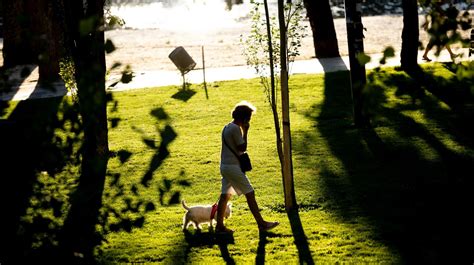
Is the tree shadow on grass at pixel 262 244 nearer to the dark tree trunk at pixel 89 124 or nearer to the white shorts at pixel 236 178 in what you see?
the white shorts at pixel 236 178

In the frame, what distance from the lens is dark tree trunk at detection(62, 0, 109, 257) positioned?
3.72m

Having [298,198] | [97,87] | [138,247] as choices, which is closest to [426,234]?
[298,198]

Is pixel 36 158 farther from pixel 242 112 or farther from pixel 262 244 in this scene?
pixel 262 244

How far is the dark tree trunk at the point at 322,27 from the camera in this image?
899 inches

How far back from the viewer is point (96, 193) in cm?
1208

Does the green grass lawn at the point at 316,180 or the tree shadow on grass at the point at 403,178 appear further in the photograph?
the tree shadow on grass at the point at 403,178

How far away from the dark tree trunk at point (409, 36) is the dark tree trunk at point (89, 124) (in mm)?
9131

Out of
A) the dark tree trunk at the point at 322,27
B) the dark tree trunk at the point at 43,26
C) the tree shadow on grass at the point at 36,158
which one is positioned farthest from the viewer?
the dark tree trunk at the point at 322,27

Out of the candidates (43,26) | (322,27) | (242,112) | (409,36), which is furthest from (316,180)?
(43,26)

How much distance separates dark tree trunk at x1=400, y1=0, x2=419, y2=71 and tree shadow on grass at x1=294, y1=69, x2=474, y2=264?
256 centimetres

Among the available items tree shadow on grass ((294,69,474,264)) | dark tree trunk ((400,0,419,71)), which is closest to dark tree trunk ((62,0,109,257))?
tree shadow on grass ((294,69,474,264))

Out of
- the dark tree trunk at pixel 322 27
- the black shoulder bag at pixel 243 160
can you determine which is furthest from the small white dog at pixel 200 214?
the dark tree trunk at pixel 322 27

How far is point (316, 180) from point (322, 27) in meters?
12.2

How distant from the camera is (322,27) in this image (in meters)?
23.4
